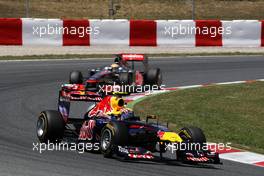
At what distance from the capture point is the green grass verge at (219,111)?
1331 centimetres

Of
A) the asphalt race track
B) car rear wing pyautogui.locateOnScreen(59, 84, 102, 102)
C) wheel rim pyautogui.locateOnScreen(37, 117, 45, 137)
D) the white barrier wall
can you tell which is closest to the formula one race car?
the asphalt race track

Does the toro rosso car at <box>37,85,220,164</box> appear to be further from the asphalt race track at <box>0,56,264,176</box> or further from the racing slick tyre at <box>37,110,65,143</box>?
the asphalt race track at <box>0,56,264,176</box>

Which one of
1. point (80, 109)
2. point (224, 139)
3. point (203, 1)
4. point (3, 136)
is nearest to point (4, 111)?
point (80, 109)

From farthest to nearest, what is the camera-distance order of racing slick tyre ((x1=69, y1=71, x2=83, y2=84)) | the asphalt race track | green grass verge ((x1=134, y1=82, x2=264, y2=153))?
racing slick tyre ((x1=69, y1=71, x2=83, y2=84)) < green grass verge ((x1=134, y1=82, x2=264, y2=153)) < the asphalt race track

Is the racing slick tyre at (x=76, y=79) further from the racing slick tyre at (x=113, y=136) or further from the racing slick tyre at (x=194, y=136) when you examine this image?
the racing slick tyre at (x=194, y=136)

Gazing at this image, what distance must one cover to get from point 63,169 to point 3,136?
2.81 metres

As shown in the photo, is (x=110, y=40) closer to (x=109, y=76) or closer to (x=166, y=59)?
(x=166, y=59)

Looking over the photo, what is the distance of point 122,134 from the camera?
10.7m

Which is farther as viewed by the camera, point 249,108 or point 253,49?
point 253,49

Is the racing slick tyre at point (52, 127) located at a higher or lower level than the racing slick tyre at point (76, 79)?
lower

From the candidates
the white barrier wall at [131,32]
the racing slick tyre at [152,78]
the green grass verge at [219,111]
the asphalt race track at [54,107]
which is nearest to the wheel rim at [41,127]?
the asphalt race track at [54,107]

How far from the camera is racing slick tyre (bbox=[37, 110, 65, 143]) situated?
11.8m

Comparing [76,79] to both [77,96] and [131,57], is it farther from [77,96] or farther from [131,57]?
[77,96]

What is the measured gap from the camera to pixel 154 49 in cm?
2852
